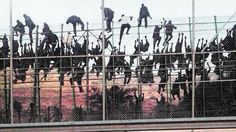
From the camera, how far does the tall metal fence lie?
22.3 m

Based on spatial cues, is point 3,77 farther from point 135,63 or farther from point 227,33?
point 227,33

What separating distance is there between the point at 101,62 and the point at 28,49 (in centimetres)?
216

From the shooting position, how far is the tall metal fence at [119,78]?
22.3m

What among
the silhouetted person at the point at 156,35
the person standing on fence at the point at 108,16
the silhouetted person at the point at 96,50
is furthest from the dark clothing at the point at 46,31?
the silhouetted person at the point at 156,35

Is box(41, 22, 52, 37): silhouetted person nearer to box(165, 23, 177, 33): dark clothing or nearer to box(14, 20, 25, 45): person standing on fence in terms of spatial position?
box(14, 20, 25, 45): person standing on fence

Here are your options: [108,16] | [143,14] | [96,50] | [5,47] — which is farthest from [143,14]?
[5,47]

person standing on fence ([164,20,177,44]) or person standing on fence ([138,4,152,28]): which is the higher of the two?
person standing on fence ([138,4,152,28])

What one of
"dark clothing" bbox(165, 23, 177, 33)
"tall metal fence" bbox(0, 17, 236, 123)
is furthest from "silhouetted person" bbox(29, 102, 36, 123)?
"dark clothing" bbox(165, 23, 177, 33)

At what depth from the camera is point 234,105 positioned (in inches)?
881

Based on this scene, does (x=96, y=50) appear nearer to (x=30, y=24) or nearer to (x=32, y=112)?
(x=30, y=24)

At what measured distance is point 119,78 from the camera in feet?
73.9

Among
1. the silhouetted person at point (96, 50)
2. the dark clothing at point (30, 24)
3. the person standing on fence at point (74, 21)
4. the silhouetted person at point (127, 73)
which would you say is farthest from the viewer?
the dark clothing at point (30, 24)

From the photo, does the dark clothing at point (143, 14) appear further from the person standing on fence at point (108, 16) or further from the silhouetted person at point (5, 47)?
the silhouetted person at point (5, 47)

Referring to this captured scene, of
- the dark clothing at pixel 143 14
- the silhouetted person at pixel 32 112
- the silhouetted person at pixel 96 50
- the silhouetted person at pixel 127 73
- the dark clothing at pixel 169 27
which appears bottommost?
the silhouetted person at pixel 32 112
